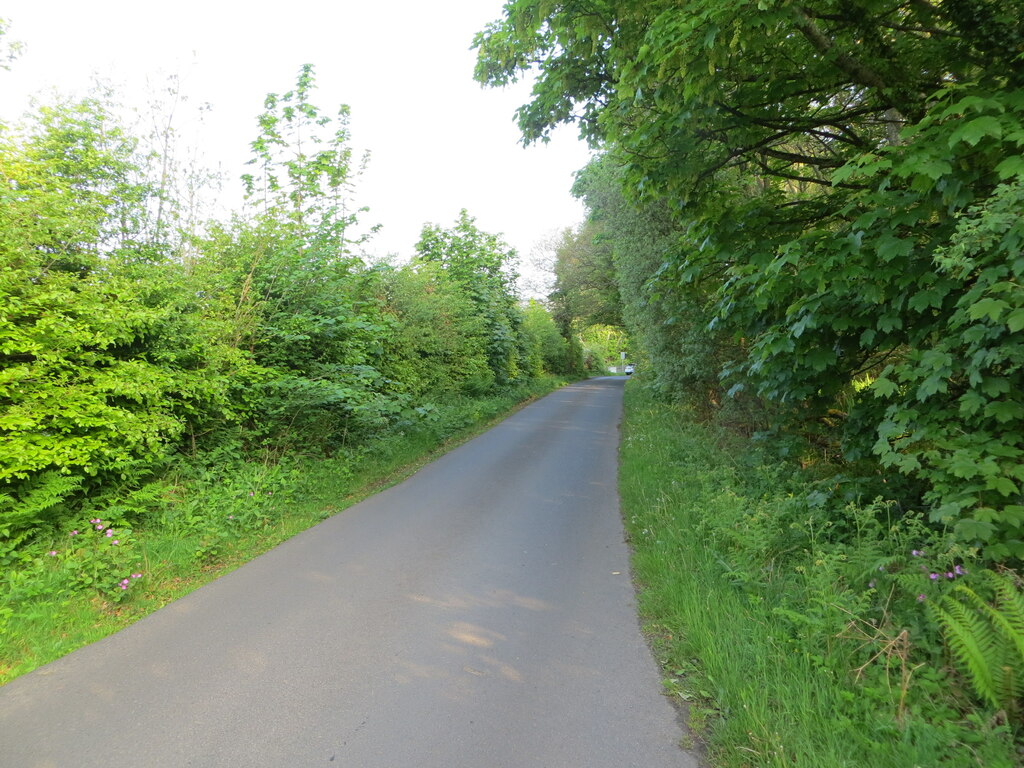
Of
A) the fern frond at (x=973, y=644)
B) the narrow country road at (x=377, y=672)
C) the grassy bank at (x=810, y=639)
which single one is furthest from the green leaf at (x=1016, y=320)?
the narrow country road at (x=377, y=672)

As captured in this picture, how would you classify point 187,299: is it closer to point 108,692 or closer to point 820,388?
point 108,692

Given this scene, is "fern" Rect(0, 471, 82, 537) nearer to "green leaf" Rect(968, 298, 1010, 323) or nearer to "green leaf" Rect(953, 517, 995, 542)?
"green leaf" Rect(953, 517, 995, 542)

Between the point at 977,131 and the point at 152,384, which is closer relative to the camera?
the point at 977,131

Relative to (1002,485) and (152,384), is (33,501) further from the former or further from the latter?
(1002,485)

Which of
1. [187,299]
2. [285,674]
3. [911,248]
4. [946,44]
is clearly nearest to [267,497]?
[187,299]

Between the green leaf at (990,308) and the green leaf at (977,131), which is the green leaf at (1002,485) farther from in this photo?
the green leaf at (977,131)

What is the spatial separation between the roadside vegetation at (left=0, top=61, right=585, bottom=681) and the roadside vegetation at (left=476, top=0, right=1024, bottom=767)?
14.9ft

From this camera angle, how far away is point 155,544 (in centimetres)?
522

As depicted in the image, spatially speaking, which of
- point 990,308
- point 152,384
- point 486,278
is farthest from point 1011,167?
point 486,278

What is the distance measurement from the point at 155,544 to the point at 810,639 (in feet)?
19.1

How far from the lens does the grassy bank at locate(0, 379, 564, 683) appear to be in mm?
3910

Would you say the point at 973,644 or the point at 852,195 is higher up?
the point at 852,195

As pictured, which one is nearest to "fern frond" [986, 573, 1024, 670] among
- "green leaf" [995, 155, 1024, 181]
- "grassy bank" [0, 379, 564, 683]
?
"green leaf" [995, 155, 1024, 181]

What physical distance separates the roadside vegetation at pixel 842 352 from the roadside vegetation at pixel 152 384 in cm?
453
